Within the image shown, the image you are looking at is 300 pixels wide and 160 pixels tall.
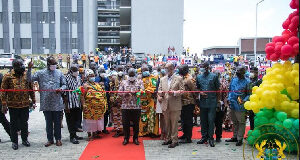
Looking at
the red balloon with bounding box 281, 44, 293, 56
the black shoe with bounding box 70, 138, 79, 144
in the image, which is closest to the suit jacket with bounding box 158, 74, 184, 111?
the black shoe with bounding box 70, 138, 79, 144

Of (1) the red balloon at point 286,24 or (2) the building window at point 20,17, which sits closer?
(1) the red balloon at point 286,24

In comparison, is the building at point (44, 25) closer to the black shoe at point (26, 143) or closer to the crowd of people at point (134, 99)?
the crowd of people at point (134, 99)

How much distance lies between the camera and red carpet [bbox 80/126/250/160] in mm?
6172

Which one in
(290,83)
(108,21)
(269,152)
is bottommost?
(269,152)

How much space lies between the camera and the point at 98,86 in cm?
752

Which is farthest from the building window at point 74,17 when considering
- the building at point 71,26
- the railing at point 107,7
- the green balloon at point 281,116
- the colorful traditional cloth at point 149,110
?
the green balloon at point 281,116

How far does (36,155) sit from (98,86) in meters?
2.19

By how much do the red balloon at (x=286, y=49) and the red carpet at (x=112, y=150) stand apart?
338 centimetres

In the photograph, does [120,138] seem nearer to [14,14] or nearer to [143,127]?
[143,127]

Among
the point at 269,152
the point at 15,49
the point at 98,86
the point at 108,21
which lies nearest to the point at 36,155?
the point at 98,86

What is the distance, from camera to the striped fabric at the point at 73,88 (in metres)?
7.13

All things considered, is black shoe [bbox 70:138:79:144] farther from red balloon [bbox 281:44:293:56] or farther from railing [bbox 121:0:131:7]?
railing [bbox 121:0:131:7]

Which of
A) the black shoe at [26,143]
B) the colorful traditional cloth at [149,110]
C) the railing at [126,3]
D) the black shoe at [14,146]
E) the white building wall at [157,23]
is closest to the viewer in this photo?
the black shoe at [14,146]

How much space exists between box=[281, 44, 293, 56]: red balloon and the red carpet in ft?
11.1
